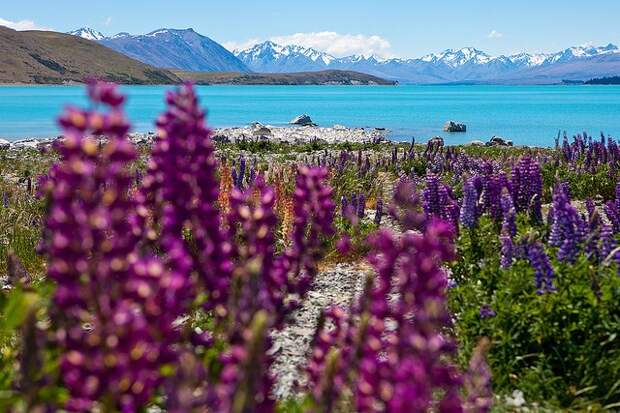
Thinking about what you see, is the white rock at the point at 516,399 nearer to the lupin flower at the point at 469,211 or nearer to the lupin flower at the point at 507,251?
the lupin flower at the point at 507,251

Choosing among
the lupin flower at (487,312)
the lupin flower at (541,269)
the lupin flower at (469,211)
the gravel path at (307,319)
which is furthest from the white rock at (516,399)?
the lupin flower at (469,211)

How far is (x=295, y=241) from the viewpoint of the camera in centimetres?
304

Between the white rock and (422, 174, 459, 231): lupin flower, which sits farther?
(422, 174, 459, 231): lupin flower

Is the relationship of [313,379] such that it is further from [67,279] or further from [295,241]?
[67,279]

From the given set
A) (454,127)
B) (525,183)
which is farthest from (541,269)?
(454,127)

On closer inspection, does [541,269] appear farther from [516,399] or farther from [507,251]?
[516,399]

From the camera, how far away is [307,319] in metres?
7.78

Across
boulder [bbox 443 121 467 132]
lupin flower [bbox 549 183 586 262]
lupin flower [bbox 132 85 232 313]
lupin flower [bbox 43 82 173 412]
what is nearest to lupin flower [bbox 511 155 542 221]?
lupin flower [bbox 549 183 586 262]

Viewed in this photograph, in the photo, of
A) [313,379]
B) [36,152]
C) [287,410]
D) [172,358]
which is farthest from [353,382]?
[36,152]

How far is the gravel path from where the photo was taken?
6086 mm

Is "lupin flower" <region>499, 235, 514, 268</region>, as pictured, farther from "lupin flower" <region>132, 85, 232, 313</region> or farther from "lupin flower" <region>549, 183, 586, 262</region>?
"lupin flower" <region>132, 85, 232, 313</region>

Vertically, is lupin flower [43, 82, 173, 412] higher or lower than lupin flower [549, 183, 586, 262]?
higher

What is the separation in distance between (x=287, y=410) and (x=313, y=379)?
45.0 inches

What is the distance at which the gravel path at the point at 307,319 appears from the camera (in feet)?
20.0
